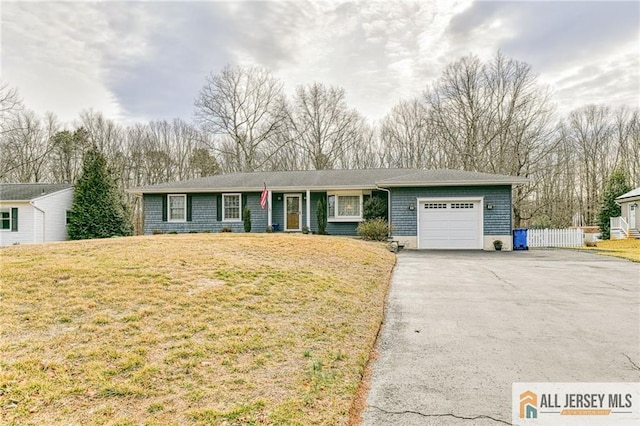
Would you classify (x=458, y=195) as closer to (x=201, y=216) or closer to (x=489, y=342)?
(x=489, y=342)

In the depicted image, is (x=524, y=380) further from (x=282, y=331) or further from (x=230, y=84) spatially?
(x=230, y=84)

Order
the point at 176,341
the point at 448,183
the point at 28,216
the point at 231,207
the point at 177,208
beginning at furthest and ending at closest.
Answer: the point at 28,216 → the point at 177,208 → the point at 231,207 → the point at 448,183 → the point at 176,341

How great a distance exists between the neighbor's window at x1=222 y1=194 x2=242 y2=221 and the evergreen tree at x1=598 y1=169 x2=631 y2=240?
25.3 m

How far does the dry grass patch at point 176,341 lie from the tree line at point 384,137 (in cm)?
2619

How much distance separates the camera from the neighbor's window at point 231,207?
1880 cm

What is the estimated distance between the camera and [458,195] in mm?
15953

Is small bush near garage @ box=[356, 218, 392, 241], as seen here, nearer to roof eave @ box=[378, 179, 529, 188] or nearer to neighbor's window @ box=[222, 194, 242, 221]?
roof eave @ box=[378, 179, 529, 188]

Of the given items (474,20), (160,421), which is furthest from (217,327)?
(474,20)

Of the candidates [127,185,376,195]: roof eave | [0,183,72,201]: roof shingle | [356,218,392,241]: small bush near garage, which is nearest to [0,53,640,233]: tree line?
[0,183,72,201]: roof shingle

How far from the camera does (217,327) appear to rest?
4.25m

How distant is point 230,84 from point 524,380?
3391 centimetres

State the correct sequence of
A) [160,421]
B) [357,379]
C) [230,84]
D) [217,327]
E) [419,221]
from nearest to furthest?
[160,421], [357,379], [217,327], [419,221], [230,84]

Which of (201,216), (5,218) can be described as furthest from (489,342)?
(5,218)

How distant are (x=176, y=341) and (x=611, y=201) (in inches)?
1251
